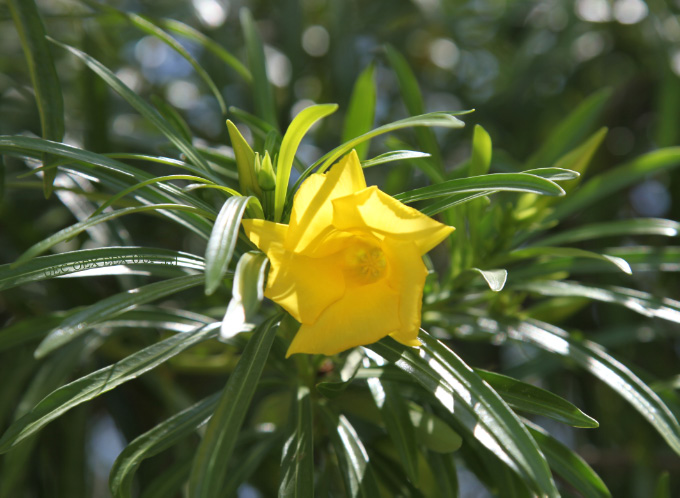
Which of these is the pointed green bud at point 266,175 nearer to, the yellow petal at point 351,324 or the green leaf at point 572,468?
the yellow petal at point 351,324

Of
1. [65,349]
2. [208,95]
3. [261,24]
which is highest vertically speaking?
[261,24]

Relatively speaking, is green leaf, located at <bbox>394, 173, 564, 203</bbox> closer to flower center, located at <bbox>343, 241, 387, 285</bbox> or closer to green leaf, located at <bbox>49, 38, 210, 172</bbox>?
flower center, located at <bbox>343, 241, 387, 285</bbox>

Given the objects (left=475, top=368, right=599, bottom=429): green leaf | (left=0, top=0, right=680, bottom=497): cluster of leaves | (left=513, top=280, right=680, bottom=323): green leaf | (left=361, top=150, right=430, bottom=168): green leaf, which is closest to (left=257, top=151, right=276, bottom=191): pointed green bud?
(left=0, top=0, right=680, bottom=497): cluster of leaves

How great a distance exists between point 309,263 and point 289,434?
10.5 inches

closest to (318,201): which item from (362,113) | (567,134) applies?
(362,113)

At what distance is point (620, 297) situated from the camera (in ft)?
2.93

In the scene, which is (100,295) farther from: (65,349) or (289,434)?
(289,434)

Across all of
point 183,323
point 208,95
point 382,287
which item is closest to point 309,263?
point 382,287

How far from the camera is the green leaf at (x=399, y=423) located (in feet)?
2.44

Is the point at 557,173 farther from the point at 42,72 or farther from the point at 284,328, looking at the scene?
the point at 42,72

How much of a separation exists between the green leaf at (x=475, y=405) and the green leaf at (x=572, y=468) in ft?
0.46

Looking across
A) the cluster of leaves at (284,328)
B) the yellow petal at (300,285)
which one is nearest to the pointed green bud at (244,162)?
the cluster of leaves at (284,328)

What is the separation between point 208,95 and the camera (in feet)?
5.70

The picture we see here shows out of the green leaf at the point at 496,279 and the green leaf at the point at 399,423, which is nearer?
the green leaf at the point at 496,279
